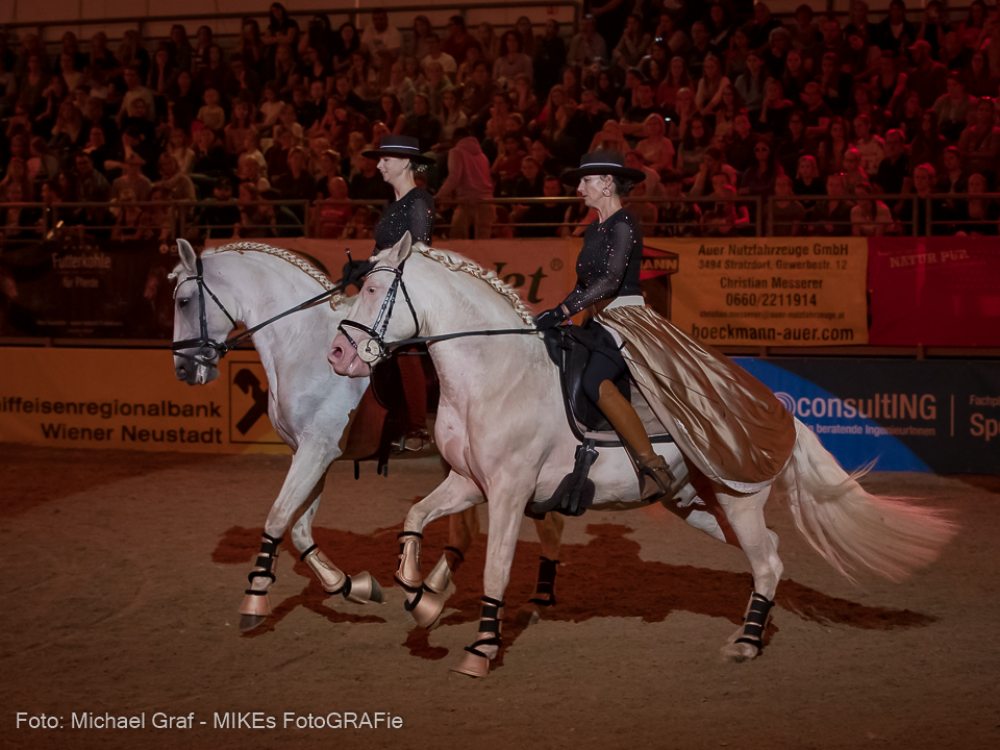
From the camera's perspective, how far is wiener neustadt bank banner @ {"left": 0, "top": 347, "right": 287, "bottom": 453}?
45.2 feet

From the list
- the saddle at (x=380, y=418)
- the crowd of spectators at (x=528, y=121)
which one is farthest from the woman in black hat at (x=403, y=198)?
the crowd of spectators at (x=528, y=121)

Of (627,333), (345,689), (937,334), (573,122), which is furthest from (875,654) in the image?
(573,122)

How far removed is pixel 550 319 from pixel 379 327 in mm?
897

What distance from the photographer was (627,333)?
20.9ft

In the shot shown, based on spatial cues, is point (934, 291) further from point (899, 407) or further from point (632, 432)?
point (632, 432)

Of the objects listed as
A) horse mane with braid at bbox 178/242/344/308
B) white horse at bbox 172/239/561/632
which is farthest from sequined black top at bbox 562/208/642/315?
horse mane with braid at bbox 178/242/344/308

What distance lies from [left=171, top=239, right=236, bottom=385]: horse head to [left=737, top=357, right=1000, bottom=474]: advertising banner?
266 inches

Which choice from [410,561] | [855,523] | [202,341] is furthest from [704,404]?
[202,341]

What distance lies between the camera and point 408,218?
7.20 m

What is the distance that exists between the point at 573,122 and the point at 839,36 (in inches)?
132

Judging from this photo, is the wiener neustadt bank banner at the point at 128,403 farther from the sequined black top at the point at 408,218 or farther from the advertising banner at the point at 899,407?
the sequined black top at the point at 408,218

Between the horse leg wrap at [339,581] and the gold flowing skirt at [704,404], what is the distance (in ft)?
6.72

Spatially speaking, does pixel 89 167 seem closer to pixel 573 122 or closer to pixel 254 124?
pixel 254 124

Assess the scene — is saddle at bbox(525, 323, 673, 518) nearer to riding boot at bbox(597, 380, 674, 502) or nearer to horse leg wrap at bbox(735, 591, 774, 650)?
riding boot at bbox(597, 380, 674, 502)
